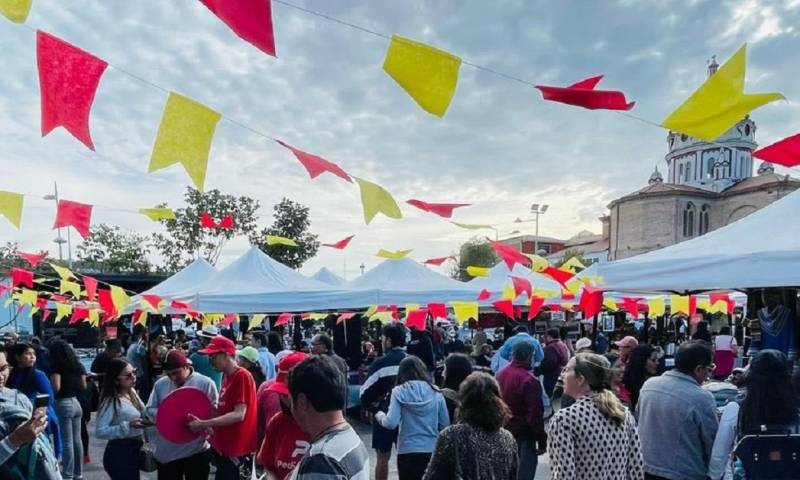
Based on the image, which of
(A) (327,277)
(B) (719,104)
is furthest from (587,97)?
(A) (327,277)

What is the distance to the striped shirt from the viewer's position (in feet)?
6.07

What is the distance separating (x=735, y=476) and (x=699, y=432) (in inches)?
17.6

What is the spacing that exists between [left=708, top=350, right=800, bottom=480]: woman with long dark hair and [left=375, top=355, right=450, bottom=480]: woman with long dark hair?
6.21ft

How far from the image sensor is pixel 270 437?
326 cm

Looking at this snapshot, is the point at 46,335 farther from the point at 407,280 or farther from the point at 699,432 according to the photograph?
the point at 699,432

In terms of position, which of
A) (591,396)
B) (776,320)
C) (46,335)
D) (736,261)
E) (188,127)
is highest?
(188,127)

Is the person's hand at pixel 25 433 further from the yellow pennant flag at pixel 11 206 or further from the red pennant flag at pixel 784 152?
the red pennant flag at pixel 784 152

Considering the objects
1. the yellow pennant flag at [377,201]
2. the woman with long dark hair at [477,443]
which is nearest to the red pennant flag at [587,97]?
the yellow pennant flag at [377,201]

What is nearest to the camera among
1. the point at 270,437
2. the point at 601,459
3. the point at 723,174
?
the point at 601,459

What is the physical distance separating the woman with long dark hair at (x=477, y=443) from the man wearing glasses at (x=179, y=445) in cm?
202

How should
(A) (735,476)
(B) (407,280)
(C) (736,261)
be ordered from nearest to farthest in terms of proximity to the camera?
(A) (735,476)
(C) (736,261)
(B) (407,280)

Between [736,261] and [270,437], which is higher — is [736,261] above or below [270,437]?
above

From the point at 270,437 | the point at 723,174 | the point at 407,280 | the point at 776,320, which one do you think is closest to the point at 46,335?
the point at 407,280

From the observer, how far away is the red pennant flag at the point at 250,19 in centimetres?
226
